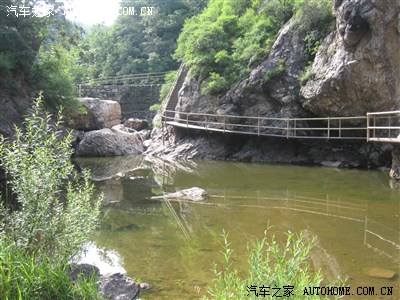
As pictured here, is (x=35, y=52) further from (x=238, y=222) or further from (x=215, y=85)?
(x=238, y=222)

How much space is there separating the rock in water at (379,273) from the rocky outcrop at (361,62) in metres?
9.19

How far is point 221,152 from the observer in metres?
18.6

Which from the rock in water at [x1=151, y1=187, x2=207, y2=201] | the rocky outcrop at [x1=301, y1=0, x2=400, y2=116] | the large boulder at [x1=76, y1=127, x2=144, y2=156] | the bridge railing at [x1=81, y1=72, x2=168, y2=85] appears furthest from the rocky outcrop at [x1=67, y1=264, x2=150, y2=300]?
the bridge railing at [x1=81, y1=72, x2=168, y2=85]

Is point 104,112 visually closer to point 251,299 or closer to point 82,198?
point 82,198

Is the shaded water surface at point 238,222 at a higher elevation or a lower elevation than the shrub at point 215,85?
lower

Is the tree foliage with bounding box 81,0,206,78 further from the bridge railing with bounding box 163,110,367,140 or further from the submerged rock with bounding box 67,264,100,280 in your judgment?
the submerged rock with bounding box 67,264,100,280

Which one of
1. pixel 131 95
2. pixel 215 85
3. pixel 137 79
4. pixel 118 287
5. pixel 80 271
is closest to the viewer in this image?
pixel 80 271

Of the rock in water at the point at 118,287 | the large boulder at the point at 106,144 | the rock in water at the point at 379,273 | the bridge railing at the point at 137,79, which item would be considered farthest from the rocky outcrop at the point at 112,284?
the bridge railing at the point at 137,79

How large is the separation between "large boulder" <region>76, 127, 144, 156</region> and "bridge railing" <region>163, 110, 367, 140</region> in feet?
9.45

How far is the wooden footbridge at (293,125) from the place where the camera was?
1372 centimetres

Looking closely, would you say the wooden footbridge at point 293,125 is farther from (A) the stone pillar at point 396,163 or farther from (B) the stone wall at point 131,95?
(B) the stone wall at point 131,95

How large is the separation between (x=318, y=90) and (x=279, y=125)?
8.38 feet

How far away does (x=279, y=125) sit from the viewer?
16.6 metres

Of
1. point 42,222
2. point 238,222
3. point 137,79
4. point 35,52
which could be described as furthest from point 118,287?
point 137,79
